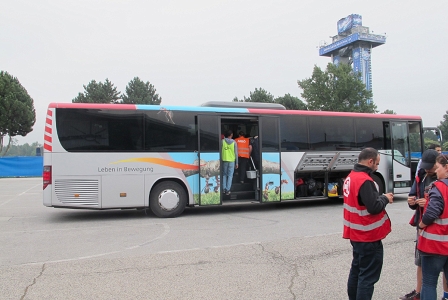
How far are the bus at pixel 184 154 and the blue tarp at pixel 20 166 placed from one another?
21830 millimetres

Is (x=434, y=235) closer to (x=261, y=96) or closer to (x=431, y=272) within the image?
(x=431, y=272)

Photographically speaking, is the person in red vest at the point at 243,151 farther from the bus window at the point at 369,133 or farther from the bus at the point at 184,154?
the bus window at the point at 369,133

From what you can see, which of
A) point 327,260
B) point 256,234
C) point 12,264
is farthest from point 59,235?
point 327,260

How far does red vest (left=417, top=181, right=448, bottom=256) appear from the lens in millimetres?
3504

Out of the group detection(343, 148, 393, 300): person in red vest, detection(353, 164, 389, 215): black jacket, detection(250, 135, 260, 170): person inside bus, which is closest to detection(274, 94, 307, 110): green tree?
detection(250, 135, 260, 170): person inside bus

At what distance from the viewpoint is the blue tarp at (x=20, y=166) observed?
2809 cm

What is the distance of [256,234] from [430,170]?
428 cm

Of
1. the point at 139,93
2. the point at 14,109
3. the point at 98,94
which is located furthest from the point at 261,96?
the point at 14,109

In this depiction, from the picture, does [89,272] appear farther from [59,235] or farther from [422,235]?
[422,235]

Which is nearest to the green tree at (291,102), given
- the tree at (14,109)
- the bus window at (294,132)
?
the tree at (14,109)

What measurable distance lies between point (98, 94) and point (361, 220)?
159 ft

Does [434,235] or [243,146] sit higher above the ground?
[243,146]

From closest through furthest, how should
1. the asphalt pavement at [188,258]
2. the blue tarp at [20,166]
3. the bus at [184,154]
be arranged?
→ the asphalt pavement at [188,258] → the bus at [184,154] → the blue tarp at [20,166]

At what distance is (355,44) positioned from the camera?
89.4 meters
